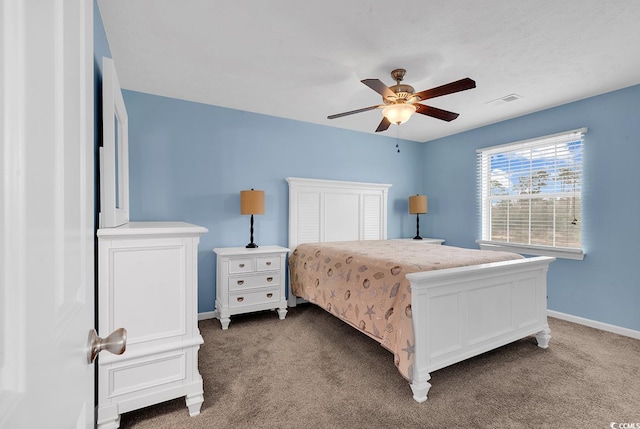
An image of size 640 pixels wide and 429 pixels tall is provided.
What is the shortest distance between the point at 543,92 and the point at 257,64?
294cm

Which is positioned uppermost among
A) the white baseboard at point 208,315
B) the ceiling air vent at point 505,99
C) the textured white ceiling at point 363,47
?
the textured white ceiling at point 363,47

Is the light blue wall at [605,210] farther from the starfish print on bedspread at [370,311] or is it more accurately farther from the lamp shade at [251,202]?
the lamp shade at [251,202]

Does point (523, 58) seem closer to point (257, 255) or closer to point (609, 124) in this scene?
point (609, 124)

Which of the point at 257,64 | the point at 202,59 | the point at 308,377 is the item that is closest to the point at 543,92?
the point at 257,64

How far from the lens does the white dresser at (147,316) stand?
5.41 feet

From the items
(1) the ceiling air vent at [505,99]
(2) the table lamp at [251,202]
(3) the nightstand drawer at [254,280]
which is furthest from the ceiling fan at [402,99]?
(3) the nightstand drawer at [254,280]

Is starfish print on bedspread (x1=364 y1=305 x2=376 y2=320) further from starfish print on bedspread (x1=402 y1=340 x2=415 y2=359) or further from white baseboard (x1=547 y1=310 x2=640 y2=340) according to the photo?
white baseboard (x1=547 y1=310 x2=640 y2=340)

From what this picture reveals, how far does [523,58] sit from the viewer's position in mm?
2484

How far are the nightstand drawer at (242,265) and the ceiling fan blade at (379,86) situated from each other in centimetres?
216

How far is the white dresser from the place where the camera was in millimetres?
1649

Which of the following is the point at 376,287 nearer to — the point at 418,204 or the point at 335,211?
the point at 335,211

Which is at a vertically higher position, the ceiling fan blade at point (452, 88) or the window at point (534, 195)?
the ceiling fan blade at point (452, 88)
